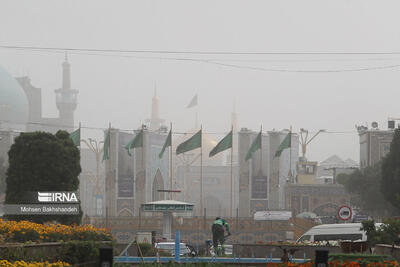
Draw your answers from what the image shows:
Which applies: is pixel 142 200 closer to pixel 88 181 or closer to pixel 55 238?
pixel 88 181

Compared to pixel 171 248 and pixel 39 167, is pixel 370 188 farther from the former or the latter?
pixel 39 167

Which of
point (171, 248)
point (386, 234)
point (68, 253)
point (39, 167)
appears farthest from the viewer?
point (39, 167)

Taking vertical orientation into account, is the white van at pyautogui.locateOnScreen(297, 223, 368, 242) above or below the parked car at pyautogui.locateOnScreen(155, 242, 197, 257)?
above

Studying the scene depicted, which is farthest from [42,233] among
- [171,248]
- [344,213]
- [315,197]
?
[315,197]

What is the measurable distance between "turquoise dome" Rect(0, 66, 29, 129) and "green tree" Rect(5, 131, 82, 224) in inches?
3954

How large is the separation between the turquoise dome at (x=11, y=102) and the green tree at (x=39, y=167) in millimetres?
100429

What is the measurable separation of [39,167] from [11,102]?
10790 centimetres

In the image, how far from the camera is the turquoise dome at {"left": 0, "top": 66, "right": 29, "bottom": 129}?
138000 mm

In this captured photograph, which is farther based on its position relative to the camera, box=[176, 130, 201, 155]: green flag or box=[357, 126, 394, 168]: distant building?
box=[357, 126, 394, 168]: distant building

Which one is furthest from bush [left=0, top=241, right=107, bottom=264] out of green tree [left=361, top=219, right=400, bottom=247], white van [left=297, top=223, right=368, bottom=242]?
white van [left=297, top=223, right=368, bottom=242]

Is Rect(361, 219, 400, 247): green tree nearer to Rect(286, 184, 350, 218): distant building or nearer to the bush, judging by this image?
the bush

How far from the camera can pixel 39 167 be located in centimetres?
3634

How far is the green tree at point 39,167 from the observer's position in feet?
117

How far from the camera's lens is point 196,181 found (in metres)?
157
